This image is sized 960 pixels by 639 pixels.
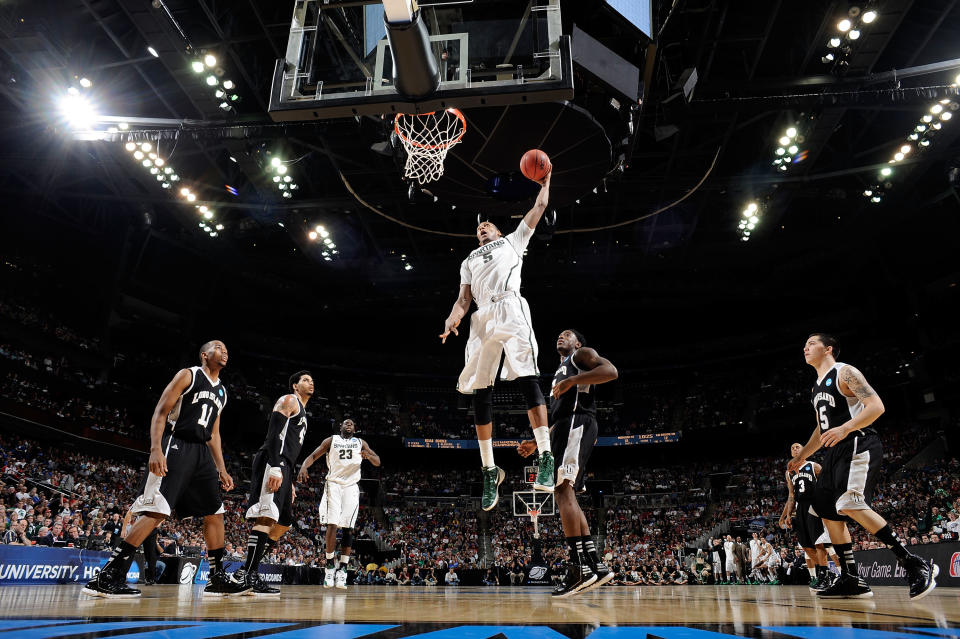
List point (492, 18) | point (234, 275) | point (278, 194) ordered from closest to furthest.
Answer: point (492, 18) < point (278, 194) < point (234, 275)

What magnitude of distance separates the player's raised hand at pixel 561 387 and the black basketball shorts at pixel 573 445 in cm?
32

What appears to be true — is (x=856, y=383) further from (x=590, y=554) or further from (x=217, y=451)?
(x=217, y=451)

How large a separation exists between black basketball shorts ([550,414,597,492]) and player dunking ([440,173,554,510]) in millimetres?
587

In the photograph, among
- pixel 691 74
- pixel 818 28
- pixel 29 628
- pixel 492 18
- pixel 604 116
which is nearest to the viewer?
pixel 29 628

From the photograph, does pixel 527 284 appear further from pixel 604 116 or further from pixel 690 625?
pixel 690 625

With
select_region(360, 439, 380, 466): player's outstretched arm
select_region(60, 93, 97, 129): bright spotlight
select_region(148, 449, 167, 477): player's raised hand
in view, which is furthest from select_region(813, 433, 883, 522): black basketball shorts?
select_region(60, 93, 97, 129): bright spotlight

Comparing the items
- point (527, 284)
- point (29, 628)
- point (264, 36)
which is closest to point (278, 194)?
point (264, 36)

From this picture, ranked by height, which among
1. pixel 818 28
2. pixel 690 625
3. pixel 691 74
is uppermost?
pixel 818 28

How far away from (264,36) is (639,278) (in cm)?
1487

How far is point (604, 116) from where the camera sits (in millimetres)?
9781

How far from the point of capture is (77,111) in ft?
42.7

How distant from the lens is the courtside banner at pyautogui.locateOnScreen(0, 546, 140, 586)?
338 inches

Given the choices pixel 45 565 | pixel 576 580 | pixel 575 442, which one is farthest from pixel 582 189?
pixel 45 565

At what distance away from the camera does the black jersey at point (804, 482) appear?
7.54 metres
